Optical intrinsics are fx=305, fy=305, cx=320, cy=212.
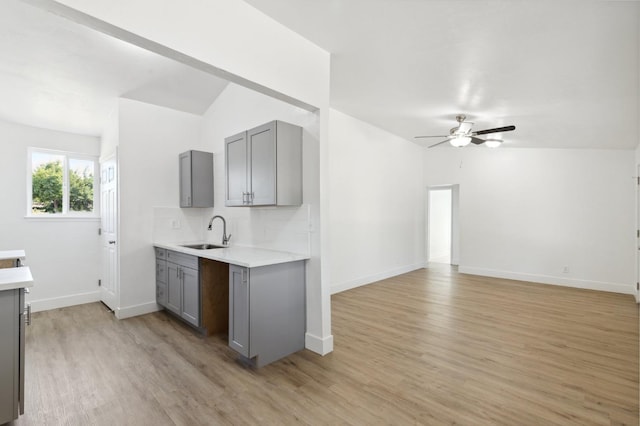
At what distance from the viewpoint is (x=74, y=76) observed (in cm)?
332

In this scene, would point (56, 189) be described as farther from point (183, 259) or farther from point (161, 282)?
point (183, 259)

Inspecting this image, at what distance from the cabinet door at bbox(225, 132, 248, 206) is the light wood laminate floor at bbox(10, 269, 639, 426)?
5.08 feet

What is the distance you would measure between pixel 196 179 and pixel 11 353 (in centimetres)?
276

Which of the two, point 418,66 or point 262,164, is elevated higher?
point 418,66

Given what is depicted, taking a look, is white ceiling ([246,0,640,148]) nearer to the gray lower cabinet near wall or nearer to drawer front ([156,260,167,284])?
the gray lower cabinet near wall

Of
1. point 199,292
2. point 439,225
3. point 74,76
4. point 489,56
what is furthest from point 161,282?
point 439,225

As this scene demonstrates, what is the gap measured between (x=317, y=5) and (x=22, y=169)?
15.1 ft

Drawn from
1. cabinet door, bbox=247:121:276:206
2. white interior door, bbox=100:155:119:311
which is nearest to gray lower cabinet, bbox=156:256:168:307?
white interior door, bbox=100:155:119:311

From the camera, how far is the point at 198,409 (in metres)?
2.09

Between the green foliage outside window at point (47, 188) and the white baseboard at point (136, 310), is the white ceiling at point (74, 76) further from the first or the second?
the white baseboard at point (136, 310)

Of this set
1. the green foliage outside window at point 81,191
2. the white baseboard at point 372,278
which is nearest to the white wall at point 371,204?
the white baseboard at point 372,278

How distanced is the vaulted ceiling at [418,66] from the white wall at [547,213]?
80 centimetres

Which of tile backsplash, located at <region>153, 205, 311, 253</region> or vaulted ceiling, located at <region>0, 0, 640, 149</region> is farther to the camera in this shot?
tile backsplash, located at <region>153, 205, 311, 253</region>

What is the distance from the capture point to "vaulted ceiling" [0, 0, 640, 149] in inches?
89.4
